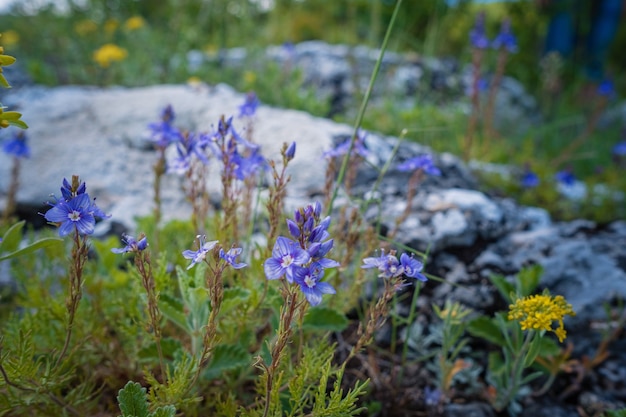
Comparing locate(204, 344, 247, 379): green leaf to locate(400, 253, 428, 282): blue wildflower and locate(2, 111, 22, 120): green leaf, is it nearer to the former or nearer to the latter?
locate(400, 253, 428, 282): blue wildflower

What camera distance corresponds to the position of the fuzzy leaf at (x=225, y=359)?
5.66 ft

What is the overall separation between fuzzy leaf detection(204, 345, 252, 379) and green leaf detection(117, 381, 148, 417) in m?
0.36

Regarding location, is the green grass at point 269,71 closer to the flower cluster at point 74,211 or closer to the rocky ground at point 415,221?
the rocky ground at point 415,221

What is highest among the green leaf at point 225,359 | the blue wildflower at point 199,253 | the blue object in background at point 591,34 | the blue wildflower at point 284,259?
the blue object in background at point 591,34

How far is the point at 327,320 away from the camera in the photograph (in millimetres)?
1894

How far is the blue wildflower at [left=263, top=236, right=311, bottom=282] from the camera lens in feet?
4.00

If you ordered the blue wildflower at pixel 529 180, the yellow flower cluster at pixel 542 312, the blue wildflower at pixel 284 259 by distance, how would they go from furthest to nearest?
the blue wildflower at pixel 529 180 → the yellow flower cluster at pixel 542 312 → the blue wildflower at pixel 284 259

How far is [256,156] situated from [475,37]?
279 centimetres

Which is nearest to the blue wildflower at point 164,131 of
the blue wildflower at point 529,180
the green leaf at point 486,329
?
the green leaf at point 486,329

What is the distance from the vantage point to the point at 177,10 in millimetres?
6684

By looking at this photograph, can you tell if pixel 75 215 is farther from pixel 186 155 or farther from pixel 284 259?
pixel 186 155

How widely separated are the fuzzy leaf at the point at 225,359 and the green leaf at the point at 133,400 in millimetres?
362

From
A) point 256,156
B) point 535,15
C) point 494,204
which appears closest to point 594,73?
point 535,15

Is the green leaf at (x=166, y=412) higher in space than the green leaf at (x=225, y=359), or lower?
higher
